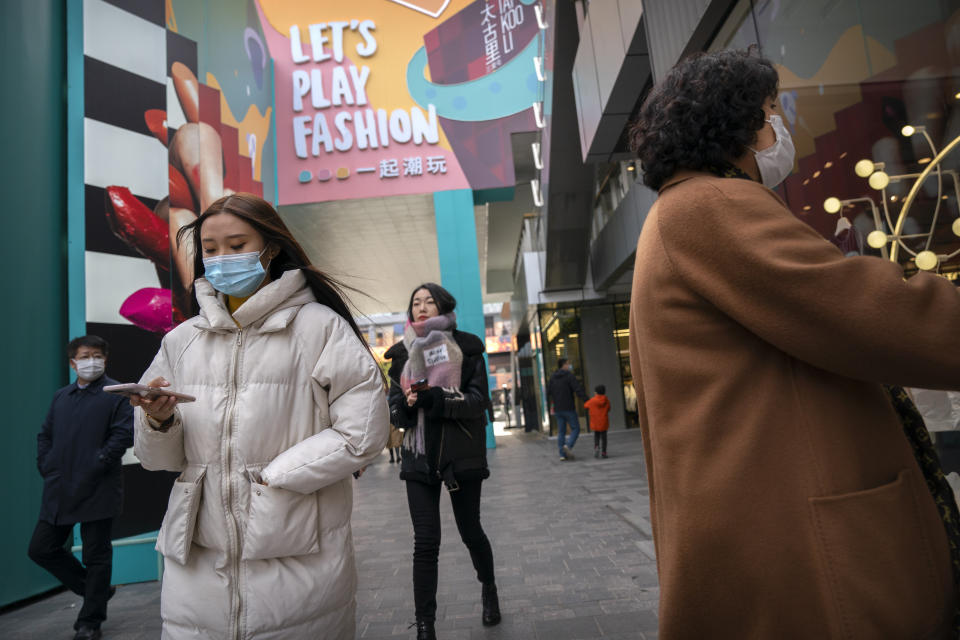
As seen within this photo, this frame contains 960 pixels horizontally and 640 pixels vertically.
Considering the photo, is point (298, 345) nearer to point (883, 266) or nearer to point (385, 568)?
point (883, 266)

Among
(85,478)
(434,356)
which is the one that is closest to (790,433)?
(434,356)

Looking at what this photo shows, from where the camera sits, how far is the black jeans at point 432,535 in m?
3.38

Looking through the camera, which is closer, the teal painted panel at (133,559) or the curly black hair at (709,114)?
the curly black hair at (709,114)

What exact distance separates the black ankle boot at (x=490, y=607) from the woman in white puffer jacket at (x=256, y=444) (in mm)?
1964

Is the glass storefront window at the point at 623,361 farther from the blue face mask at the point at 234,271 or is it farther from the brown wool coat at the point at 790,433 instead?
the brown wool coat at the point at 790,433

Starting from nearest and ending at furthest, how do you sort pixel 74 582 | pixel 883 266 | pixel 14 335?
pixel 883 266, pixel 74 582, pixel 14 335

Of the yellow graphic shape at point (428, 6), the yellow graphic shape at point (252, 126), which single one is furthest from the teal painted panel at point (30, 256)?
the yellow graphic shape at point (428, 6)

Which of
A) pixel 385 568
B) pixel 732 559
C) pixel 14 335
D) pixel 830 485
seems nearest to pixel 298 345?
pixel 732 559

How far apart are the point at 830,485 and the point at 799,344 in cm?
28

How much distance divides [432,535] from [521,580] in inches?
60.3

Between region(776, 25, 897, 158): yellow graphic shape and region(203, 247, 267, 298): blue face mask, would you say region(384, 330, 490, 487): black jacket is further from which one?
region(776, 25, 897, 158): yellow graphic shape

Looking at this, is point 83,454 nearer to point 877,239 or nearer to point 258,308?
point 258,308

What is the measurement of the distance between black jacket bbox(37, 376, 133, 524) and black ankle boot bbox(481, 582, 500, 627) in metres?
2.67

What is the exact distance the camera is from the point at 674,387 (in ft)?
4.49
